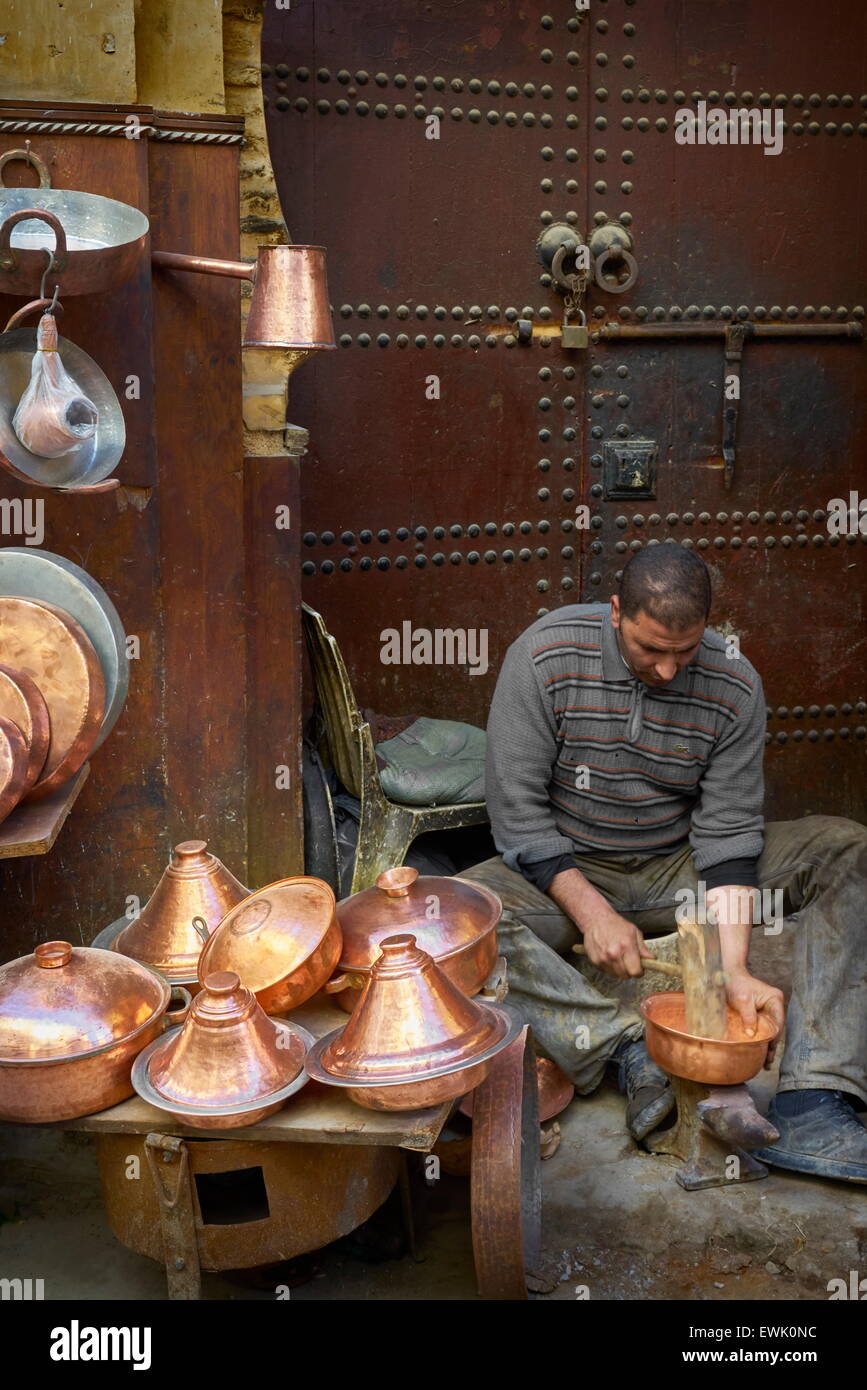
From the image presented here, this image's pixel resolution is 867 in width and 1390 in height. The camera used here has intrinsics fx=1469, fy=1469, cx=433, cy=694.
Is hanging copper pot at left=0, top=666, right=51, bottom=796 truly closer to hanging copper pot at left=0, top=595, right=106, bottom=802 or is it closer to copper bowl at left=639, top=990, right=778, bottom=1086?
hanging copper pot at left=0, top=595, right=106, bottom=802

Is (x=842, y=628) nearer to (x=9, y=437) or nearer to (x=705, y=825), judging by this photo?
(x=705, y=825)

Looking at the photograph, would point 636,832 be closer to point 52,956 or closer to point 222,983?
point 222,983

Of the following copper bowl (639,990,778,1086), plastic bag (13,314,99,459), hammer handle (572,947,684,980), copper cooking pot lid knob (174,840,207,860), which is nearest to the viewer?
plastic bag (13,314,99,459)

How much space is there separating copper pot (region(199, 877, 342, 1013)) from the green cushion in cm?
121

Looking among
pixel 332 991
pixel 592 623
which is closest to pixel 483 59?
pixel 592 623

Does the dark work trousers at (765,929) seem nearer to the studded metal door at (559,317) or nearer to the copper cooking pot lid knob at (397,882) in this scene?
the copper cooking pot lid knob at (397,882)

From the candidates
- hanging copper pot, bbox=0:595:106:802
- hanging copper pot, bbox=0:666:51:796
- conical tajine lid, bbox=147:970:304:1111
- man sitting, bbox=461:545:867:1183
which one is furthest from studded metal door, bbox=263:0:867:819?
conical tajine lid, bbox=147:970:304:1111

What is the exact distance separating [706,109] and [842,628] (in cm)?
173

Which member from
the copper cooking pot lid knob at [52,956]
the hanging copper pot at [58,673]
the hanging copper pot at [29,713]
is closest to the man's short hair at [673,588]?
the hanging copper pot at [58,673]

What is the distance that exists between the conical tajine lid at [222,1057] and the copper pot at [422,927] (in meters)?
0.30

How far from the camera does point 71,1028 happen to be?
2.61m

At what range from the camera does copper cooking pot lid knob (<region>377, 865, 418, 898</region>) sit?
2.99 meters

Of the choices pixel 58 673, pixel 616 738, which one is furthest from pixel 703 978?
pixel 58 673

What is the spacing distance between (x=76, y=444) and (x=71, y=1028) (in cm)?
113
